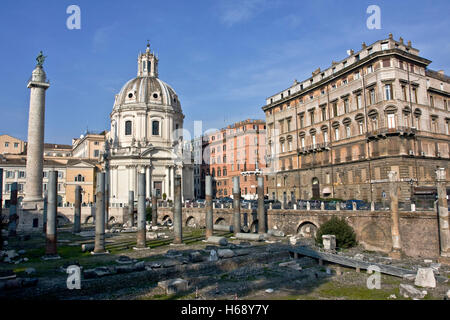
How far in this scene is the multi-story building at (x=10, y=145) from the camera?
67.6m

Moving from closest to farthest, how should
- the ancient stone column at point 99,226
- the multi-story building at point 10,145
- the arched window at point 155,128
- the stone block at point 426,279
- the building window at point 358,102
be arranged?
the stone block at point 426,279, the ancient stone column at point 99,226, the building window at point 358,102, the arched window at point 155,128, the multi-story building at point 10,145

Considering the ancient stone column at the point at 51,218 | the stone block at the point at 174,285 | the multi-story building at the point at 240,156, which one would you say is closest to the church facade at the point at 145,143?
the multi-story building at the point at 240,156

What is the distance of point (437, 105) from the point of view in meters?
36.6

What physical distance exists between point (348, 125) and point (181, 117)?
34.2m

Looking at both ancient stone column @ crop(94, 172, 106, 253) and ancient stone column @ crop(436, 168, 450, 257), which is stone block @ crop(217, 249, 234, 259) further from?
ancient stone column @ crop(436, 168, 450, 257)

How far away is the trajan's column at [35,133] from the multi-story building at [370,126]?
30.3 meters

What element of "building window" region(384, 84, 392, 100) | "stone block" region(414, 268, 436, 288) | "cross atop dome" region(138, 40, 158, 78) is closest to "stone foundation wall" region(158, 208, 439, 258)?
"stone block" region(414, 268, 436, 288)

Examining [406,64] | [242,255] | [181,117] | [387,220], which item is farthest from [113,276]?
[181,117]

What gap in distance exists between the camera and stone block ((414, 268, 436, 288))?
14336 millimetres

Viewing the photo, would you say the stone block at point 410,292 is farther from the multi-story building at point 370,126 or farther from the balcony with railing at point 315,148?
the balcony with railing at point 315,148
